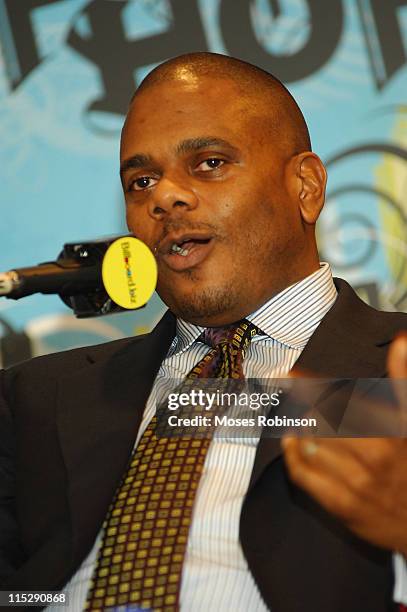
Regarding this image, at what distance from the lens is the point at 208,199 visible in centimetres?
210

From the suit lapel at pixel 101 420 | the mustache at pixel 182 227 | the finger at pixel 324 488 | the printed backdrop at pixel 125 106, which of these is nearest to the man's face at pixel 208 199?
the mustache at pixel 182 227

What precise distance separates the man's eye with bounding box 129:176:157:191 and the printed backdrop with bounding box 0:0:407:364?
0.60 meters

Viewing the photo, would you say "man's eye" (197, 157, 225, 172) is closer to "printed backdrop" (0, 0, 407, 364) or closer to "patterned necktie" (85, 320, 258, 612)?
"patterned necktie" (85, 320, 258, 612)

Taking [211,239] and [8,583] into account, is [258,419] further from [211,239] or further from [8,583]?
[8,583]

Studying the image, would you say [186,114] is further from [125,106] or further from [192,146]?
[125,106]

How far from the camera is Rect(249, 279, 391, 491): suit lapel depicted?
1.80 meters

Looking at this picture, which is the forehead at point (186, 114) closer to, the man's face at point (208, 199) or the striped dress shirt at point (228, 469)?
the man's face at point (208, 199)

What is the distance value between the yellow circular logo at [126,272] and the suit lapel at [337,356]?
617 mm

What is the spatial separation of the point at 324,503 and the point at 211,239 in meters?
0.81

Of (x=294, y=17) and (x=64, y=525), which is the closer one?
(x=64, y=525)

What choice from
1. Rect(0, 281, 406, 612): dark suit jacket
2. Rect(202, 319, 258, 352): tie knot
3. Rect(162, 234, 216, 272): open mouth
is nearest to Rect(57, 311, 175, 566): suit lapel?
Rect(0, 281, 406, 612): dark suit jacket

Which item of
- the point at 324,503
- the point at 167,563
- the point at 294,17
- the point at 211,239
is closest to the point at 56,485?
the point at 167,563

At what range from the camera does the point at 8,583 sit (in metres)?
1.95

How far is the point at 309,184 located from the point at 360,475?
110cm
